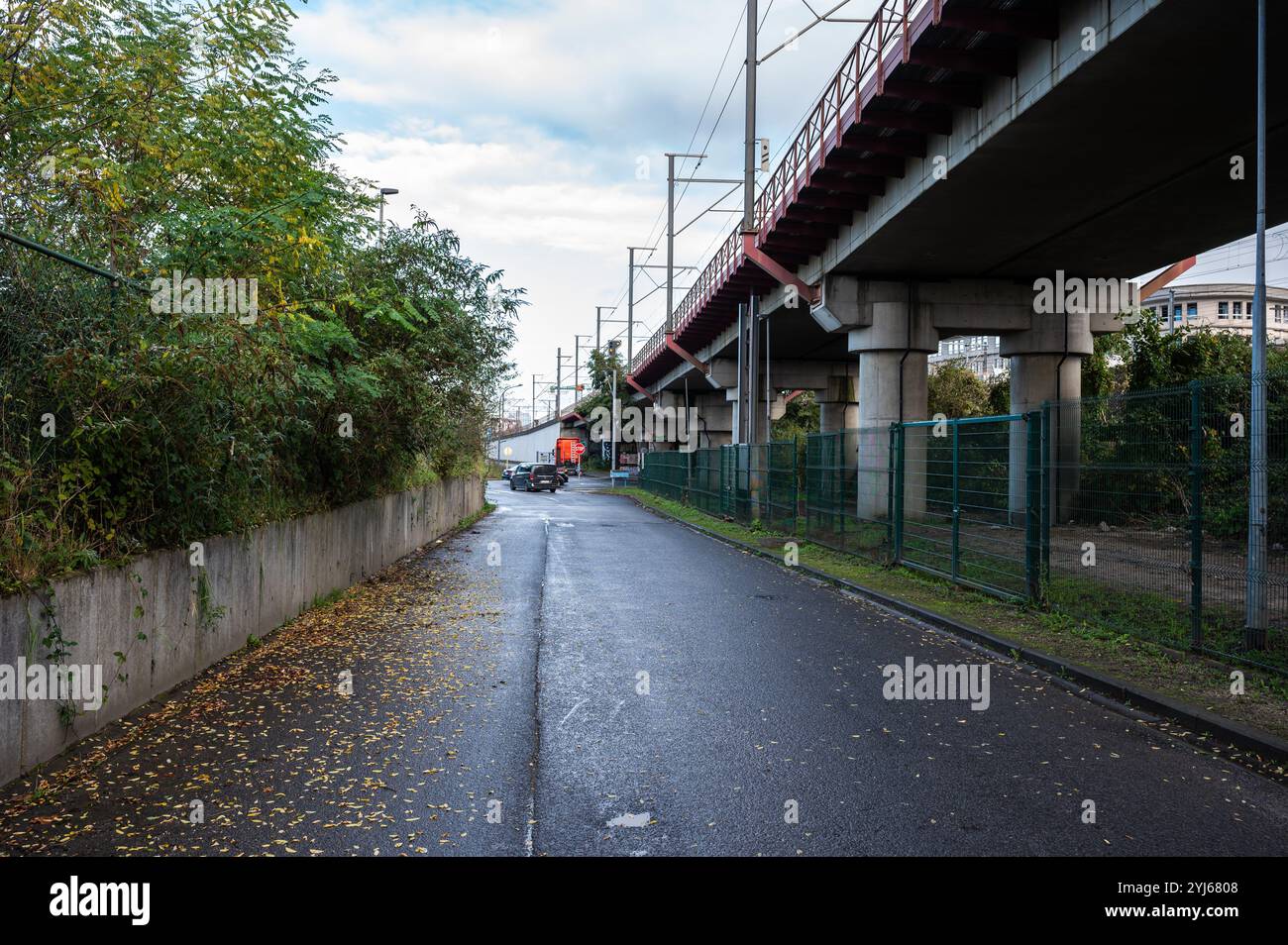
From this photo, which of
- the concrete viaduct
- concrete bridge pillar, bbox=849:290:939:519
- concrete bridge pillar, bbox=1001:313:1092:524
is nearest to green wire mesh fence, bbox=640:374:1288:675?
the concrete viaduct

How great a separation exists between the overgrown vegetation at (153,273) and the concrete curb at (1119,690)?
730cm

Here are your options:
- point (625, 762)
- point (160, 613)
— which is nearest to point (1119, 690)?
point (625, 762)

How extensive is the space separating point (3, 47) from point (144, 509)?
144 inches

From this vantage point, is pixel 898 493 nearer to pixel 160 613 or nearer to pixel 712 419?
pixel 160 613

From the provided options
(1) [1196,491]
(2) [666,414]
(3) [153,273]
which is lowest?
(1) [1196,491]

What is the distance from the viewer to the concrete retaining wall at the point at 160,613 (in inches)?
206

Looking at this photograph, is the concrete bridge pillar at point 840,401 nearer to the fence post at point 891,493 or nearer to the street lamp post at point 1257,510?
the fence post at point 891,493

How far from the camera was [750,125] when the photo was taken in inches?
961

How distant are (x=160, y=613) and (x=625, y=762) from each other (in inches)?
154

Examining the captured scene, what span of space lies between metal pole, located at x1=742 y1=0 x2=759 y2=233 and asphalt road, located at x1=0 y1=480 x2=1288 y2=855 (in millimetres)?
16851

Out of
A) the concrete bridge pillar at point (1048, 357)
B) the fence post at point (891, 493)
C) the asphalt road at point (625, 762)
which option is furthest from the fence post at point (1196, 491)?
the concrete bridge pillar at point (1048, 357)

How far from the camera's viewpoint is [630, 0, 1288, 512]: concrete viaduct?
1145 centimetres

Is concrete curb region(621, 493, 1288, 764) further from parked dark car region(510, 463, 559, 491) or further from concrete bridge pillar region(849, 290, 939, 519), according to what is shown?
parked dark car region(510, 463, 559, 491)

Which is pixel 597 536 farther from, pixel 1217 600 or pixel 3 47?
pixel 3 47
